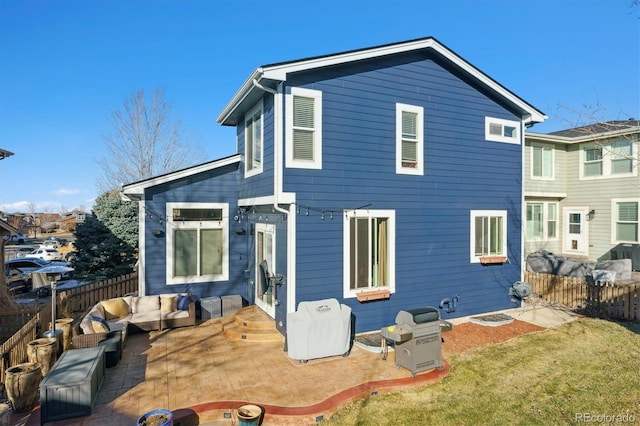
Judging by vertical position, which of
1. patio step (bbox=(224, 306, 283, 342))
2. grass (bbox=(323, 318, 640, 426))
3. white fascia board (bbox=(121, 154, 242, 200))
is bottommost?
grass (bbox=(323, 318, 640, 426))

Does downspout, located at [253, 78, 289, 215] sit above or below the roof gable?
below

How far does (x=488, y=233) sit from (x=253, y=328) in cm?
696

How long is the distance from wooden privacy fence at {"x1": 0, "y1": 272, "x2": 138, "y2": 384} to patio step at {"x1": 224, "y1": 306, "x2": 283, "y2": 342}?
386 centimetres

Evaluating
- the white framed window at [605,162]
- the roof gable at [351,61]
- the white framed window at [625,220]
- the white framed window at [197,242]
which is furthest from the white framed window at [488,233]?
the white framed window at [625,220]

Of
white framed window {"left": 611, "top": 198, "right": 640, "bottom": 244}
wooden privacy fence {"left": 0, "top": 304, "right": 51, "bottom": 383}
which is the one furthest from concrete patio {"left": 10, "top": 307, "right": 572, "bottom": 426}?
white framed window {"left": 611, "top": 198, "right": 640, "bottom": 244}

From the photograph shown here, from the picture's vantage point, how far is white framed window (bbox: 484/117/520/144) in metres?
10.2

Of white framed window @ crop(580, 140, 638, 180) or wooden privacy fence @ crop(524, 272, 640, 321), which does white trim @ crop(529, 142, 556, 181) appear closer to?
white framed window @ crop(580, 140, 638, 180)

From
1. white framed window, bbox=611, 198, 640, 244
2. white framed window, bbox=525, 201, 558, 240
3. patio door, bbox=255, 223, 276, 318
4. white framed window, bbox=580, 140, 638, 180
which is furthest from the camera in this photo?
white framed window, bbox=525, 201, 558, 240

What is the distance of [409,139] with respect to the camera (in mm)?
8977

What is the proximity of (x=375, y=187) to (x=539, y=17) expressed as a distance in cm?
731

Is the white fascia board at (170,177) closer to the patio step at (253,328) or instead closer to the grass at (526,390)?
the patio step at (253,328)

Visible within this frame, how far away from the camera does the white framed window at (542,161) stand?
1677 cm

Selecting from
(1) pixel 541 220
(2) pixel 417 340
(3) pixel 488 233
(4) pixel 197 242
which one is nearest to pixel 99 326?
(4) pixel 197 242

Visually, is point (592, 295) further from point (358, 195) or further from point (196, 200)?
point (196, 200)
